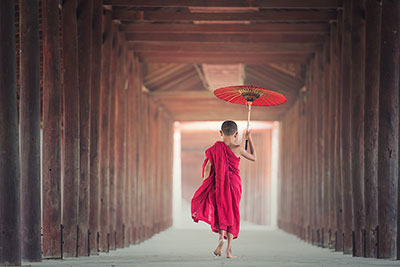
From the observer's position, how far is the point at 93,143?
11102mm

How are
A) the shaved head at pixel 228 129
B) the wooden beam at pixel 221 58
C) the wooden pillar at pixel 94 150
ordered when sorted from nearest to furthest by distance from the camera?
the shaved head at pixel 228 129 < the wooden pillar at pixel 94 150 < the wooden beam at pixel 221 58

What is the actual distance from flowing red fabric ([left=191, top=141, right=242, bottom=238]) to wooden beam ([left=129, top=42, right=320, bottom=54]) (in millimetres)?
6143

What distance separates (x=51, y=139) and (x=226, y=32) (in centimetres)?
582

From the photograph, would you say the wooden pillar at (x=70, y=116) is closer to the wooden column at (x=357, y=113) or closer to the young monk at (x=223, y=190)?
the young monk at (x=223, y=190)

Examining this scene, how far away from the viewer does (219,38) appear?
14.6 m

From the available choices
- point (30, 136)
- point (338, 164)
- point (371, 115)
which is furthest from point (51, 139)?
point (338, 164)

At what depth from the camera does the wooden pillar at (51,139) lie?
897cm

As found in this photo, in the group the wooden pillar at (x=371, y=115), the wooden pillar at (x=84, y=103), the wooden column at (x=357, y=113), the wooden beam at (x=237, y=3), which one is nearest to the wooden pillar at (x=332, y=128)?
the wooden beam at (x=237, y=3)

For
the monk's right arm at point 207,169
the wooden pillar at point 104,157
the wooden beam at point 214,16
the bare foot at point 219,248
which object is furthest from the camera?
the wooden beam at point 214,16

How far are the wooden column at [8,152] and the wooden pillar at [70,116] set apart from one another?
255 cm

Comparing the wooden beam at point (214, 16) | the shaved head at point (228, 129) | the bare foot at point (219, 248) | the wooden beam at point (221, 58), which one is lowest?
the bare foot at point (219, 248)

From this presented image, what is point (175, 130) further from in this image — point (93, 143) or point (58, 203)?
point (58, 203)

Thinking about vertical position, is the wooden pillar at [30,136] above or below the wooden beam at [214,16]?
below

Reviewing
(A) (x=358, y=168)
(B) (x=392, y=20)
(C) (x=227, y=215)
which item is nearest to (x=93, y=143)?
(C) (x=227, y=215)
